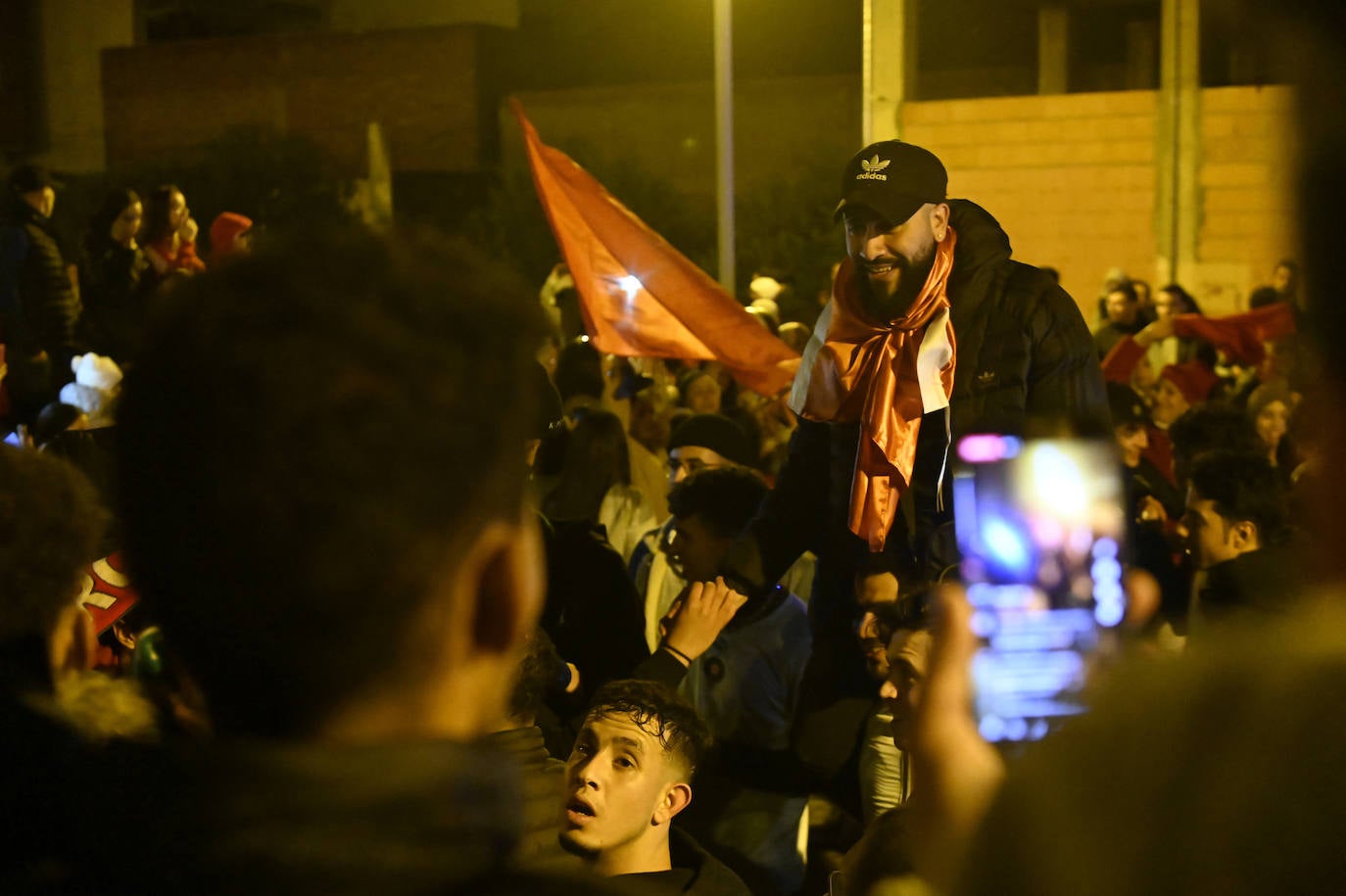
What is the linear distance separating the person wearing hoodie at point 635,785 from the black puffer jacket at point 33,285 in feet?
21.5

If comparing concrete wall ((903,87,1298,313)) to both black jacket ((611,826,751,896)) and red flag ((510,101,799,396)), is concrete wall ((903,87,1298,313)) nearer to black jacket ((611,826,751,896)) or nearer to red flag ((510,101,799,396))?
red flag ((510,101,799,396))

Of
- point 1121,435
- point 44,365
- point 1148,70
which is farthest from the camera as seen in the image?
point 1148,70

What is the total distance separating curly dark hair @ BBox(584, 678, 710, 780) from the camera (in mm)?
4168

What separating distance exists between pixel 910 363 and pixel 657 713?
1.06 metres

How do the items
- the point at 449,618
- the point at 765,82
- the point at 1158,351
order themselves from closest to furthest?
the point at 449,618 → the point at 1158,351 → the point at 765,82

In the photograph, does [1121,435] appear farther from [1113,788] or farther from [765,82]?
[765,82]

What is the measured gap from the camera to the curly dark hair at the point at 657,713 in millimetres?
4168

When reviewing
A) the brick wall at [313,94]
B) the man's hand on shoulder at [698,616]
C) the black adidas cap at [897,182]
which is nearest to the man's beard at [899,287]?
the black adidas cap at [897,182]

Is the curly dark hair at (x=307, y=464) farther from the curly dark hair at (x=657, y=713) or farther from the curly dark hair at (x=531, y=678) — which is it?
the curly dark hair at (x=657, y=713)

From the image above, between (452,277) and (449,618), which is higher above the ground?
(452,277)

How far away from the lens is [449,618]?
1.29 metres

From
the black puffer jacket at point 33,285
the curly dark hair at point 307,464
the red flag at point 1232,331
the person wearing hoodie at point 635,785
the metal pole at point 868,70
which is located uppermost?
the metal pole at point 868,70

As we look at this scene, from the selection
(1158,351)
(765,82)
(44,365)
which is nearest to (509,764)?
(44,365)

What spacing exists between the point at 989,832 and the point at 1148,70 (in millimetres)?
28974
